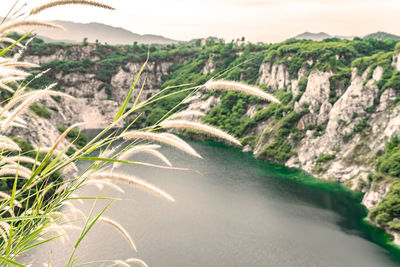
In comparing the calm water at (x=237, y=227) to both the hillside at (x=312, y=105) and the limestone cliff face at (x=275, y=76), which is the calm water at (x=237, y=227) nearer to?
the hillside at (x=312, y=105)

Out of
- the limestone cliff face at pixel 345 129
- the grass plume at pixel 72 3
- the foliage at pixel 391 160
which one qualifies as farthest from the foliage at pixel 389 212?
the grass plume at pixel 72 3

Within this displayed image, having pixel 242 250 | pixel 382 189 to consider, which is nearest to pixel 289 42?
pixel 382 189

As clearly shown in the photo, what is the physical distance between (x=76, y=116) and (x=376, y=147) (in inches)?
3096

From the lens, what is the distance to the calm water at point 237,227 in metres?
27.8

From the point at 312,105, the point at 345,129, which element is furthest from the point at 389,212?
the point at 312,105

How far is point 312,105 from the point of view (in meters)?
67.7

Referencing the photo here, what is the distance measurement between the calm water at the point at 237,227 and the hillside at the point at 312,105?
469 cm

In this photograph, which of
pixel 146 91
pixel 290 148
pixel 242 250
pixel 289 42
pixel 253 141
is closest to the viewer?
pixel 242 250

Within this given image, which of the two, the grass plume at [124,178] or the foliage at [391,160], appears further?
the foliage at [391,160]

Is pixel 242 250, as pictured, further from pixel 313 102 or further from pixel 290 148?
pixel 313 102

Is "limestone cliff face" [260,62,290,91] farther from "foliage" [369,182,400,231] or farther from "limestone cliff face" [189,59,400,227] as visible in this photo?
"foliage" [369,182,400,231]

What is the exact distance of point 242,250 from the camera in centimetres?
2916

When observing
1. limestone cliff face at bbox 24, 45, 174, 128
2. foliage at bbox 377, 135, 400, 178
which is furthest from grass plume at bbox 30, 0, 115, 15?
limestone cliff face at bbox 24, 45, 174, 128

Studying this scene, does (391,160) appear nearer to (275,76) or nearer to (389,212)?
(389,212)
